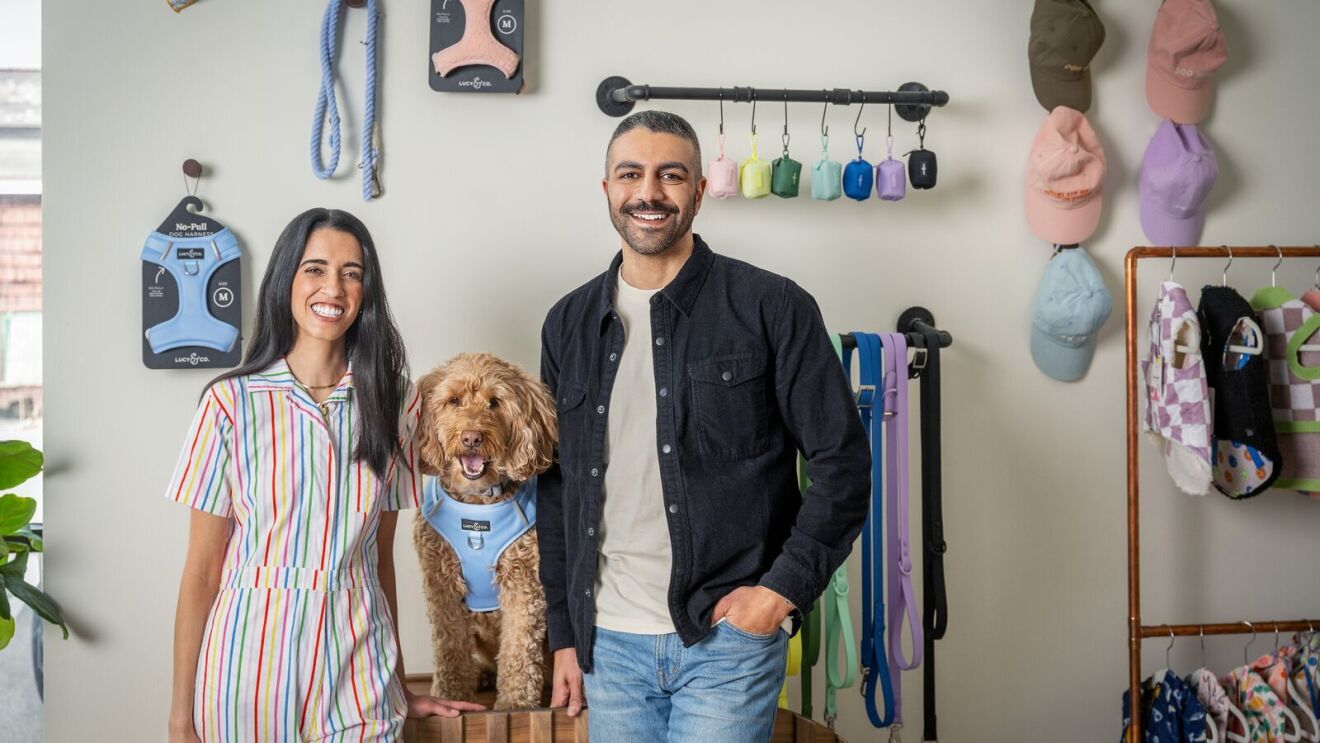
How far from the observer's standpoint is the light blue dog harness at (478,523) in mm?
1753

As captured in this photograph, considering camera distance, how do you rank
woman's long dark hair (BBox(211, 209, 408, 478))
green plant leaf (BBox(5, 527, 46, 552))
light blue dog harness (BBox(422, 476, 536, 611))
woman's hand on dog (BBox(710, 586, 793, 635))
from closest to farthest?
woman's hand on dog (BBox(710, 586, 793, 635)) → woman's long dark hair (BBox(211, 209, 408, 478)) → light blue dog harness (BBox(422, 476, 536, 611)) → green plant leaf (BBox(5, 527, 46, 552))

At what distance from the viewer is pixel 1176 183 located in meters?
2.26

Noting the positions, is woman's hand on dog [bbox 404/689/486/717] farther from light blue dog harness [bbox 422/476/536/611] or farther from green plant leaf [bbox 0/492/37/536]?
green plant leaf [bbox 0/492/37/536]

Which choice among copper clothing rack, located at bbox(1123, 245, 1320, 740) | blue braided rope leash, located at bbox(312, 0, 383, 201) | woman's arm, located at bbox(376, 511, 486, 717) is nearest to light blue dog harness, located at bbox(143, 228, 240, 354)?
blue braided rope leash, located at bbox(312, 0, 383, 201)

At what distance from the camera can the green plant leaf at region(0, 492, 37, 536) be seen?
195 centimetres

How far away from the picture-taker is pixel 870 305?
2.30 m

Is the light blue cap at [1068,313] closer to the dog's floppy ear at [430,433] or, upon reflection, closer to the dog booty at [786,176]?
the dog booty at [786,176]

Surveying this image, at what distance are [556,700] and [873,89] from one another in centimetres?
157

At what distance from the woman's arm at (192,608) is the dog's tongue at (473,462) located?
0.39 m

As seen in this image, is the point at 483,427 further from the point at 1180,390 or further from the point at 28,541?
the point at 1180,390

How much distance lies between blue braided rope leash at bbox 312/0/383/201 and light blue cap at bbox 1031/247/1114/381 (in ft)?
5.31

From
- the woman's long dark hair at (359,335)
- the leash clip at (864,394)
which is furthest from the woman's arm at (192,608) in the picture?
the leash clip at (864,394)

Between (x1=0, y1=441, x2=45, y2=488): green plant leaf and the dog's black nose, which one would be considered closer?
the dog's black nose

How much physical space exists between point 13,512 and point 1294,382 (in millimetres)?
2831
